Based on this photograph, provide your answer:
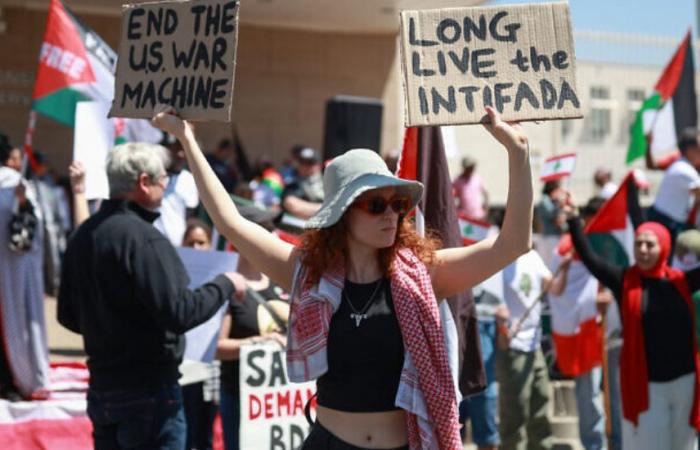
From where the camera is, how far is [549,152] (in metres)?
20.7

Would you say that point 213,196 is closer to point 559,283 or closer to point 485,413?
point 485,413

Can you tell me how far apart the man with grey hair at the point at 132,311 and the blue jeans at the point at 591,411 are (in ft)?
13.8

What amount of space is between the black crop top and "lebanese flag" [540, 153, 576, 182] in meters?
4.15

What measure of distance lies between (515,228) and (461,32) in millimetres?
762

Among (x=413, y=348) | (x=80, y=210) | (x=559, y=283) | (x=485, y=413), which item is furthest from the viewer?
(x=559, y=283)

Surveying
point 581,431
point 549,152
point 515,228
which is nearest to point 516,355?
point 581,431

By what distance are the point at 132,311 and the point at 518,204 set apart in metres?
1.93

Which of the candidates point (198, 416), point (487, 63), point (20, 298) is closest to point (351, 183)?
point (487, 63)

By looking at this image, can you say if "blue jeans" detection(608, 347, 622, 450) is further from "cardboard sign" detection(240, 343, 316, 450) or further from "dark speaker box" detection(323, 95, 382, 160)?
"dark speaker box" detection(323, 95, 382, 160)

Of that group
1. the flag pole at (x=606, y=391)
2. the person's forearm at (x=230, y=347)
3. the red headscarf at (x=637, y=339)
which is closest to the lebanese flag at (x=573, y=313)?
the flag pole at (x=606, y=391)

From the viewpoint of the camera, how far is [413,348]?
369cm

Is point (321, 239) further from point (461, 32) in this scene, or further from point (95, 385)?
point (95, 385)

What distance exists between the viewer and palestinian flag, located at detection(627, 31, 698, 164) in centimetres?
1111

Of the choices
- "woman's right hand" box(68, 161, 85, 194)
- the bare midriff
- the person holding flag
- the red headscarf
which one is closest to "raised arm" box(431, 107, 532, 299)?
the bare midriff
